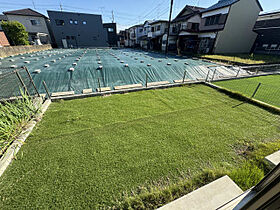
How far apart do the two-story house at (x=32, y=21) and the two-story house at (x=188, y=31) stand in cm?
2229

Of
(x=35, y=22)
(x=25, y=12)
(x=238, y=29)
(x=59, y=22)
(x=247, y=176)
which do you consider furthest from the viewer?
(x=59, y=22)

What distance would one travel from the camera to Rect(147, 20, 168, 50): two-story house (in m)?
19.4

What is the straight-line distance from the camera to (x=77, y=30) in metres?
22.5

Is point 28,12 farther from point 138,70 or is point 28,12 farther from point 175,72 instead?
point 175,72

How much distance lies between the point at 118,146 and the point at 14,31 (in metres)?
20.4

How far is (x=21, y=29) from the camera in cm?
1387

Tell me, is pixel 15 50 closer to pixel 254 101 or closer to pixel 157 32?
pixel 254 101

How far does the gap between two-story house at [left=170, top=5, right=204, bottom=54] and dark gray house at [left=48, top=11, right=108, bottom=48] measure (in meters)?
15.1

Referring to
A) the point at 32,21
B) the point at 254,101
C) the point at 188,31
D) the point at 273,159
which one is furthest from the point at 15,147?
the point at 32,21

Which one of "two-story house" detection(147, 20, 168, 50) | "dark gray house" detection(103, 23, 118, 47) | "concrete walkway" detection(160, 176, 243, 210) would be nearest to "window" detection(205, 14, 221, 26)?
"two-story house" detection(147, 20, 168, 50)

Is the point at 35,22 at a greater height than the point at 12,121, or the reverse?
the point at 35,22

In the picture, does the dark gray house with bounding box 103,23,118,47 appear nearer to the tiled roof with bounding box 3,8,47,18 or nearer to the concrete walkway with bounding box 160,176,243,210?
the tiled roof with bounding box 3,8,47,18

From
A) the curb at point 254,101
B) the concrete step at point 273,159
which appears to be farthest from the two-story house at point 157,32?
the concrete step at point 273,159

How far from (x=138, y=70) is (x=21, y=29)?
57.7 ft
